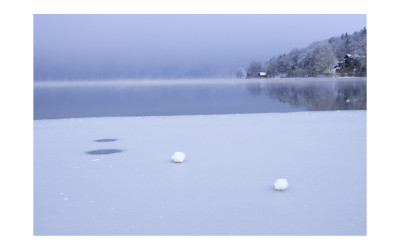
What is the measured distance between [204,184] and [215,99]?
1346 cm

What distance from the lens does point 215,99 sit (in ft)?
55.3

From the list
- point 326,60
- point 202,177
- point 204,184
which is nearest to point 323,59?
point 326,60

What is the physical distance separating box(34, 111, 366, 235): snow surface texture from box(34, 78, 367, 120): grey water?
623 centimetres

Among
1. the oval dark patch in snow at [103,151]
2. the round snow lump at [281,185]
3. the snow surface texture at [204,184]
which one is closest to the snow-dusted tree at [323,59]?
the snow surface texture at [204,184]

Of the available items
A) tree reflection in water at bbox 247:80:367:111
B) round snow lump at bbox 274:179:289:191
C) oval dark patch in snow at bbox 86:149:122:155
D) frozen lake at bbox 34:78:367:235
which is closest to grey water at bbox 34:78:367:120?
tree reflection in water at bbox 247:80:367:111

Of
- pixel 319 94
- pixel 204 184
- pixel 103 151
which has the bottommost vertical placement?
pixel 204 184

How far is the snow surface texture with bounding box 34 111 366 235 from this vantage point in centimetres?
263

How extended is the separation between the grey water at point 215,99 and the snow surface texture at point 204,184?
20.4 feet

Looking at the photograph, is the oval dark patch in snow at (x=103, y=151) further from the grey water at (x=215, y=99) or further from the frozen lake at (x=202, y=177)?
the grey water at (x=215, y=99)

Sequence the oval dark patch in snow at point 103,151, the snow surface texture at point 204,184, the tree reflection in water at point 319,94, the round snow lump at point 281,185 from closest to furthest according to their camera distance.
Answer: the snow surface texture at point 204,184, the round snow lump at point 281,185, the oval dark patch in snow at point 103,151, the tree reflection in water at point 319,94

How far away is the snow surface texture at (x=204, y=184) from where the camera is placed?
2.63m

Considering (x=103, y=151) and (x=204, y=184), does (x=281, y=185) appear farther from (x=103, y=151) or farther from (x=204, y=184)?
(x=103, y=151)
